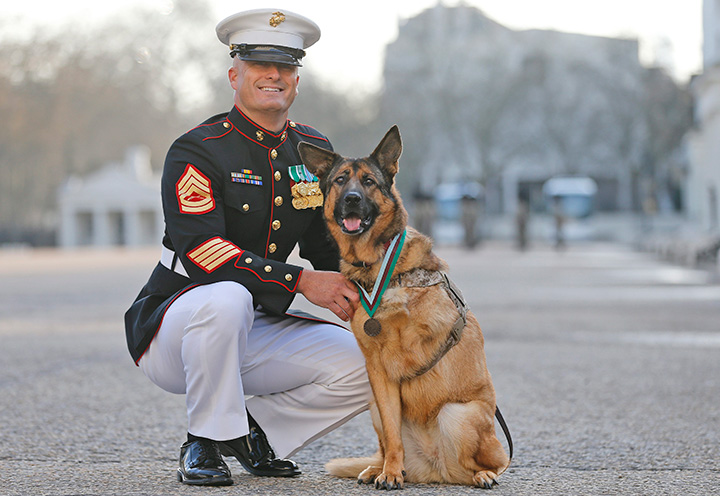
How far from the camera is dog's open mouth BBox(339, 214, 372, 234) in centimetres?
409

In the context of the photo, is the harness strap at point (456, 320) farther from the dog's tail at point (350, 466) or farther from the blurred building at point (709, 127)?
the blurred building at point (709, 127)

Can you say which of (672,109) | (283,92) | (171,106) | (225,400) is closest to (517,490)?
(225,400)

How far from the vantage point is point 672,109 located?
57.1 m

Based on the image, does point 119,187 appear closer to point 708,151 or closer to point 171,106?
point 171,106

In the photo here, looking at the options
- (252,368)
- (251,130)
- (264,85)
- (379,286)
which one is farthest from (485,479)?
(264,85)

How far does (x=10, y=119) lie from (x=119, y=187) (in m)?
9.09

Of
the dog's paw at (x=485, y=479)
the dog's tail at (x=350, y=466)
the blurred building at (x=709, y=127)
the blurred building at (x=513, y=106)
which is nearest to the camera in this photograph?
the dog's paw at (x=485, y=479)

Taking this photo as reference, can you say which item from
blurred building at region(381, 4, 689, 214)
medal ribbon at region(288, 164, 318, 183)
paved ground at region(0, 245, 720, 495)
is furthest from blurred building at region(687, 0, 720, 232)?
medal ribbon at region(288, 164, 318, 183)

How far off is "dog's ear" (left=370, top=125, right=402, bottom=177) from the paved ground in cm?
135

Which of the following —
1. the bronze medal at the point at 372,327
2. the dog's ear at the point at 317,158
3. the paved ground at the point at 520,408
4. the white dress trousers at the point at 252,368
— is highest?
the dog's ear at the point at 317,158

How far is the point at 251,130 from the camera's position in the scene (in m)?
4.62

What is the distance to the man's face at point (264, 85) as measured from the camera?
179 inches

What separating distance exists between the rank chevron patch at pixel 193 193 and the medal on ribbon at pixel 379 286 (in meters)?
0.76

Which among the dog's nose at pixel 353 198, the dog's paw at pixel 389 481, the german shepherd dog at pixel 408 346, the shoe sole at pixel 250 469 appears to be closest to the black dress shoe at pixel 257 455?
the shoe sole at pixel 250 469
